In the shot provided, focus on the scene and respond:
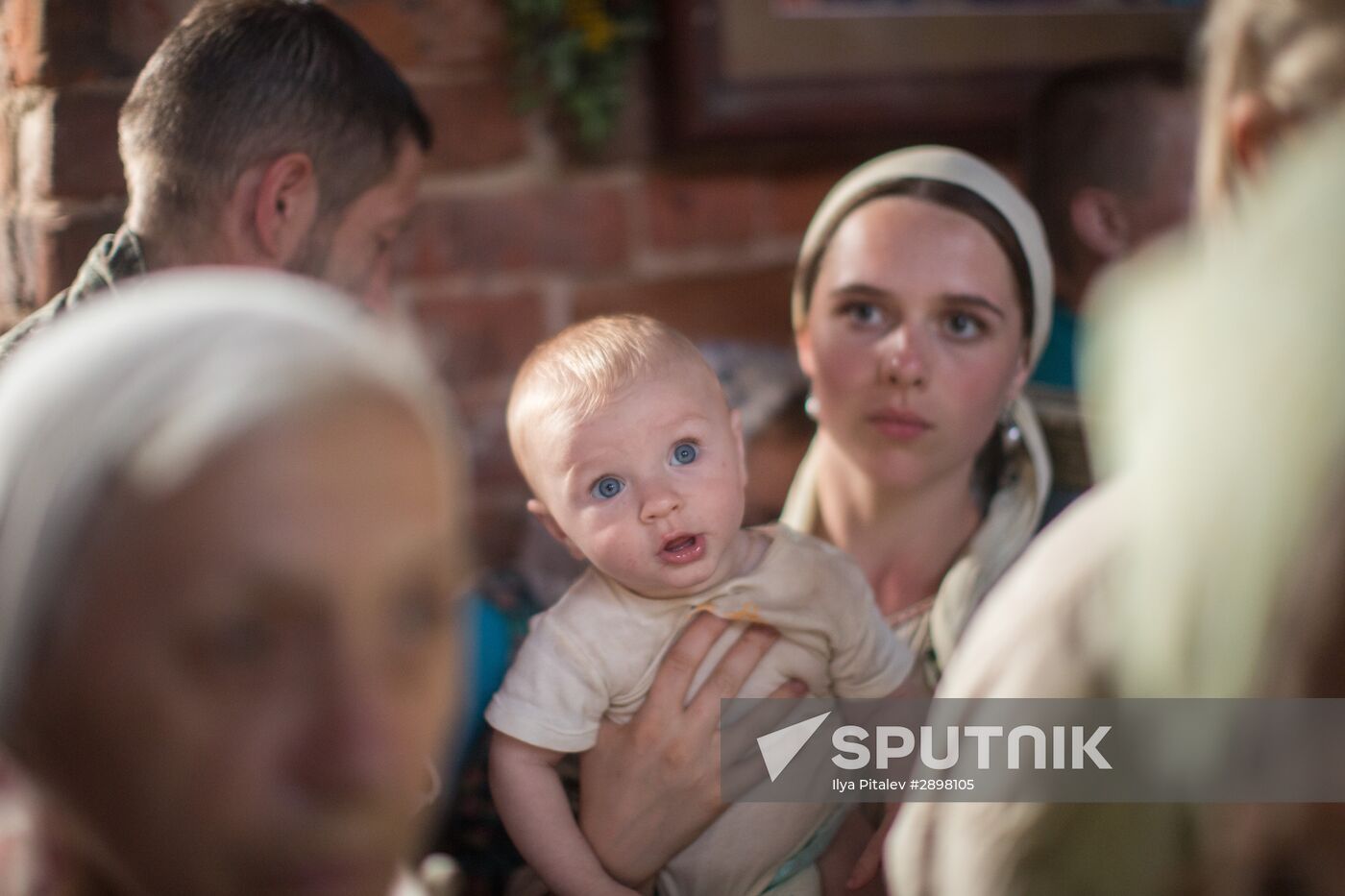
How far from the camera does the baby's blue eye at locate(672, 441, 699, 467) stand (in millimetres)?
1024

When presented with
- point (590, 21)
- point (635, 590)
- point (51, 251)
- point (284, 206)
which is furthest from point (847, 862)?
point (590, 21)

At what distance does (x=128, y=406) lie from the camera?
0.51 meters

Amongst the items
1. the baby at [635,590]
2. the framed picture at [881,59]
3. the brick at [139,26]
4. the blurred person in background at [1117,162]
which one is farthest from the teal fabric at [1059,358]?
the brick at [139,26]

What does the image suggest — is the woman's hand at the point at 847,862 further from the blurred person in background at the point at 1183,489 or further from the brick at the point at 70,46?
the brick at the point at 70,46

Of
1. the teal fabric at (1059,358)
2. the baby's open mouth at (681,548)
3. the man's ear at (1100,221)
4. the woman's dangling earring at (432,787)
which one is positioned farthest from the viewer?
the man's ear at (1100,221)

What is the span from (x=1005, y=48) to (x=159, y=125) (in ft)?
4.89

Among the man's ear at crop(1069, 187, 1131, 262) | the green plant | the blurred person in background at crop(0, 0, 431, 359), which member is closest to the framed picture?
the green plant

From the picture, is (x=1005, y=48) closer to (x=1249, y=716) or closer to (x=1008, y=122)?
(x=1008, y=122)

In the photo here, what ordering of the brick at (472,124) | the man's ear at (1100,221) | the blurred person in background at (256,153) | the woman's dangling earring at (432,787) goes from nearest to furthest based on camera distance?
the woman's dangling earring at (432,787) → the blurred person in background at (256,153) → the brick at (472,124) → the man's ear at (1100,221)

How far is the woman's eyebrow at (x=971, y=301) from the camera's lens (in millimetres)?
1235

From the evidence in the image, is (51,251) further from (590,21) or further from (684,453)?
(590,21)

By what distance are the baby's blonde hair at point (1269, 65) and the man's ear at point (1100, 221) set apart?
3.77ft

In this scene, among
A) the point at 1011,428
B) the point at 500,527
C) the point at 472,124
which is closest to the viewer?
the point at 1011,428

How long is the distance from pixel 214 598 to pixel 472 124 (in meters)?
1.43
